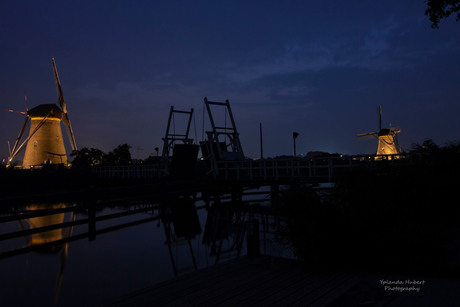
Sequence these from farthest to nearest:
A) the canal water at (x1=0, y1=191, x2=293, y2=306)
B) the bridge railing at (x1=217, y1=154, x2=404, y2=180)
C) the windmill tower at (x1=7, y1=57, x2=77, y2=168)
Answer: the windmill tower at (x1=7, y1=57, x2=77, y2=168) < the bridge railing at (x1=217, y1=154, x2=404, y2=180) < the canal water at (x1=0, y1=191, x2=293, y2=306)

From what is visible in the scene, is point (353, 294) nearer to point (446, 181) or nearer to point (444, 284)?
point (444, 284)

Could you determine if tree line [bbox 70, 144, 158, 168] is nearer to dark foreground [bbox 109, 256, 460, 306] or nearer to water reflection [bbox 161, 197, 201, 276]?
water reflection [bbox 161, 197, 201, 276]

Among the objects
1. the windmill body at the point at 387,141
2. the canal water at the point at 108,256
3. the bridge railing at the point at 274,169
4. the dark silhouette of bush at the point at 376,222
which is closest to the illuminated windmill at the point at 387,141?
the windmill body at the point at 387,141

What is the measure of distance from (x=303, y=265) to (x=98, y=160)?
178 feet

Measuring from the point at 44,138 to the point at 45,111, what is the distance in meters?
4.52

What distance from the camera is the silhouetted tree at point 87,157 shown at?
50.3m

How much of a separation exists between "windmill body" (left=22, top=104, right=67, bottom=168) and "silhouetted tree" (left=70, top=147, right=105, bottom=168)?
2221mm

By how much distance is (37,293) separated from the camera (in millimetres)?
7684

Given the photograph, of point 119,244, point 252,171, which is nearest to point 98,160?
point 252,171

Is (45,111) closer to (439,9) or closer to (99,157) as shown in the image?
(99,157)

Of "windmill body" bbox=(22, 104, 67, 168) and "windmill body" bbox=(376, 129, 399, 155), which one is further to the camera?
"windmill body" bbox=(376, 129, 399, 155)

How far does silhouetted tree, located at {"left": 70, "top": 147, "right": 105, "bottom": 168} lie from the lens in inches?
1980

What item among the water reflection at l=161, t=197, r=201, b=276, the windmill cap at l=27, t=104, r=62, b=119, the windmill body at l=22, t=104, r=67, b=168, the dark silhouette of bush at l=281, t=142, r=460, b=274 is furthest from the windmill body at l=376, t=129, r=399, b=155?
the windmill cap at l=27, t=104, r=62, b=119

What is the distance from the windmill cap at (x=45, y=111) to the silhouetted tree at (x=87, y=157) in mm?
6565
